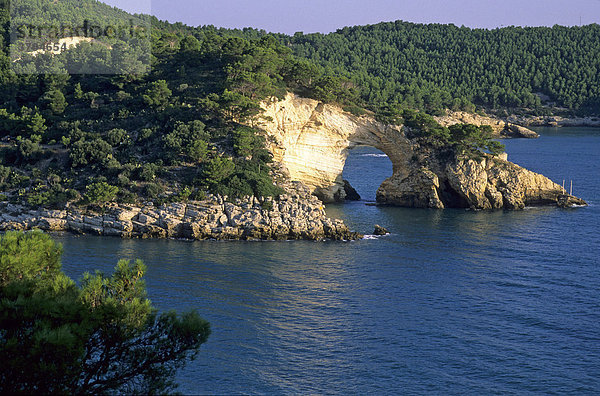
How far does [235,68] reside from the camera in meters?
79.7

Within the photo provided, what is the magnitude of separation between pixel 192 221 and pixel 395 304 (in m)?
24.0

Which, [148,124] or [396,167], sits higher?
[148,124]

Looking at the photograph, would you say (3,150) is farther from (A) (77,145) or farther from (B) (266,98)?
(B) (266,98)

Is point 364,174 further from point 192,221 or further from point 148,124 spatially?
point 192,221

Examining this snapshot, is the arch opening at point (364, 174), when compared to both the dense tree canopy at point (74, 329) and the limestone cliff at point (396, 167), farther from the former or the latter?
the dense tree canopy at point (74, 329)

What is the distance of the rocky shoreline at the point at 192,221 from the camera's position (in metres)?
62.1

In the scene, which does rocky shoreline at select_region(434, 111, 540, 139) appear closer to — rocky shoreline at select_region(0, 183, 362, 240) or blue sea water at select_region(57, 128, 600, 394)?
blue sea water at select_region(57, 128, 600, 394)

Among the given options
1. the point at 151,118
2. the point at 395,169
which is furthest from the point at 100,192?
the point at 395,169

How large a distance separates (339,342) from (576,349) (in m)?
13.8

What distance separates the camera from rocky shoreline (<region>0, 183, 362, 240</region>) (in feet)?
204

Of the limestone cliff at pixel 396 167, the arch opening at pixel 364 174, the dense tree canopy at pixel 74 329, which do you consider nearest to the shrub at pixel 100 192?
the limestone cliff at pixel 396 167

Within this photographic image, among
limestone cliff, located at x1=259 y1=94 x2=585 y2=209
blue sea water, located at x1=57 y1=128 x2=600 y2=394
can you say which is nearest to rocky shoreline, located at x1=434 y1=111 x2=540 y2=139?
limestone cliff, located at x1=259 y1=94 x2=585 y2=209

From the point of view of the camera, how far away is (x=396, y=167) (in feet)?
281

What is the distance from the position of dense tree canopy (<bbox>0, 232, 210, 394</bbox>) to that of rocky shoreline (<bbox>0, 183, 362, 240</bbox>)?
34303mm
